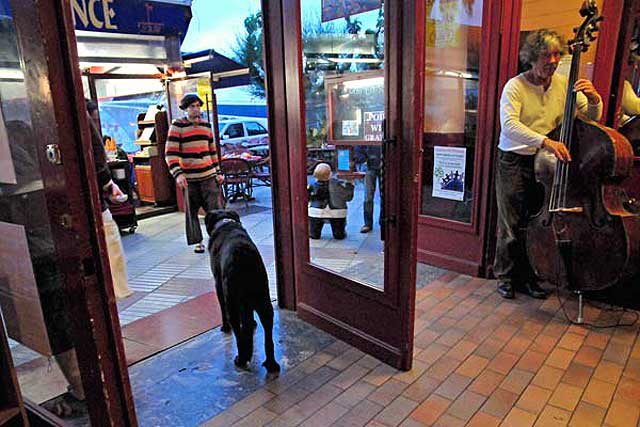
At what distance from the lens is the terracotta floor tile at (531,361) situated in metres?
2.15

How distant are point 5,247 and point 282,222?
1.46 metres

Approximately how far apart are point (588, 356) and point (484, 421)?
0.85m

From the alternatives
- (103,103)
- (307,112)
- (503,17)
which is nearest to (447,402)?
(307,112)

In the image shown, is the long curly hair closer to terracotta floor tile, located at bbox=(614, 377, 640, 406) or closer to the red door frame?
the red door frame

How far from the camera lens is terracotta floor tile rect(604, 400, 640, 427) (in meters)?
1.75

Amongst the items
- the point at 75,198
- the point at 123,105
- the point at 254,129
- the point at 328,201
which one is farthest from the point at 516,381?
the point at 254,129

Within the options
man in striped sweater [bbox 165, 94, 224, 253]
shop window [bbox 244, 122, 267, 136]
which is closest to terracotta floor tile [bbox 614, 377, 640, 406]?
man in striped sweater [bbox 165, 94, 224, 253]

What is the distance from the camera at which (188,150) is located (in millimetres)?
3824

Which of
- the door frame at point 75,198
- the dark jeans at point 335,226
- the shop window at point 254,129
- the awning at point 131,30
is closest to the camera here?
the door frame at point 75,198

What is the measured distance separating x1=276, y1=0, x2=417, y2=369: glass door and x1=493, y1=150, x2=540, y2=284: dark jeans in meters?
0.86

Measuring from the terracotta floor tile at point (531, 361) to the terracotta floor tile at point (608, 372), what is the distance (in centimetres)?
24

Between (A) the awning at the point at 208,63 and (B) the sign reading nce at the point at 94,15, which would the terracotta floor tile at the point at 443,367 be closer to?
(B) the sign reading nce at the point at 94,15

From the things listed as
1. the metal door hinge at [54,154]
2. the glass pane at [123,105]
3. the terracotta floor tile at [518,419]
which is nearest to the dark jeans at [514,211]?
the terracotta floor tile at [518,419]

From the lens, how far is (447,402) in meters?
1.91
